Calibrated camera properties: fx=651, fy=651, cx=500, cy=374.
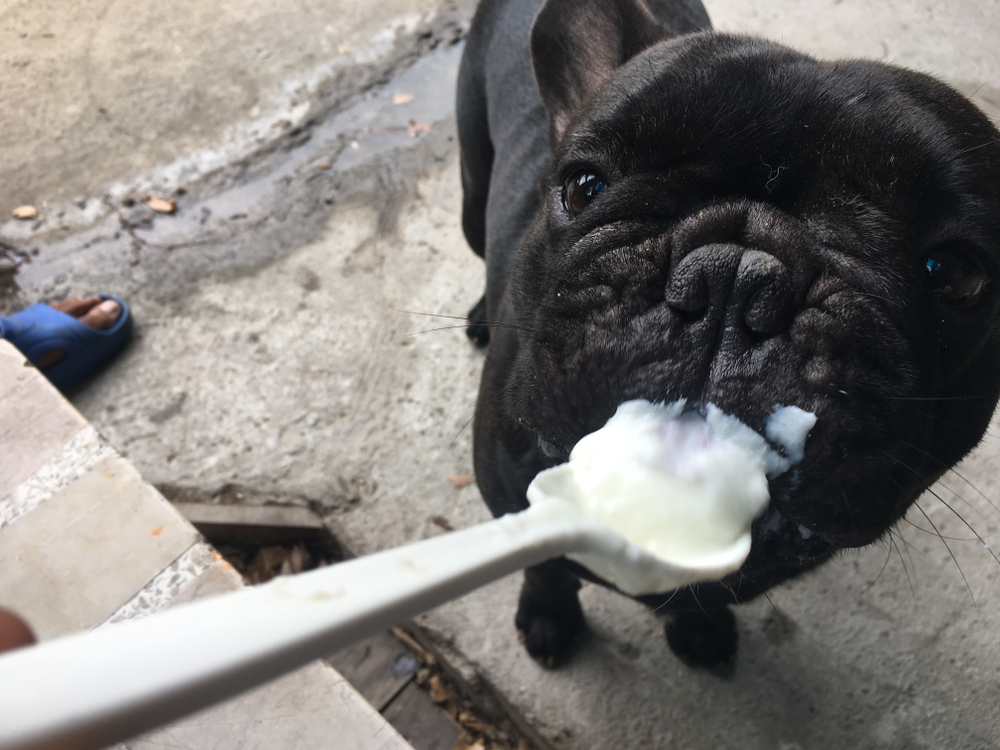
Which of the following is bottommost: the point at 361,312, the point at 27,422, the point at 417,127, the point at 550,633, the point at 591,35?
the point at 550,633

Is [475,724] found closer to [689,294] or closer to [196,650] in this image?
[689,294]

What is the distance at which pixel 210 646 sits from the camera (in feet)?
1.37

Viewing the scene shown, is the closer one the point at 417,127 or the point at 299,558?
the point at 299,558

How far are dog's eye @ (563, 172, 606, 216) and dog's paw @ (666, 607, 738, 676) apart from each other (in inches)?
59.8

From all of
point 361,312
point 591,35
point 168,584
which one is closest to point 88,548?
point 168,584

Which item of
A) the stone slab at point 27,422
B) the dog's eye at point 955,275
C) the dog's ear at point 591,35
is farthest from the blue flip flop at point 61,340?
the dog's eye at point 955,275

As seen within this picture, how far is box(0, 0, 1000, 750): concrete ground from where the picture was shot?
236cm

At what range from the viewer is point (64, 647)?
0.41 m

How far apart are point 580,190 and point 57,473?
2.07 meters

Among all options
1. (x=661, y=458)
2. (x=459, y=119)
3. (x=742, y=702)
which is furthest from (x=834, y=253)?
(x=459, y=119)

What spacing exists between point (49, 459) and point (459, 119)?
220cm

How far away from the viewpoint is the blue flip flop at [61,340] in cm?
307

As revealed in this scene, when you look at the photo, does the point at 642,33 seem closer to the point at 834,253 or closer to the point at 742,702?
the point at 834,253

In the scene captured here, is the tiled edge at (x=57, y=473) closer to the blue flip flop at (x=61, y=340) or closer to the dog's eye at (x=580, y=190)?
the blue flip flop at (x=61, y=340)
